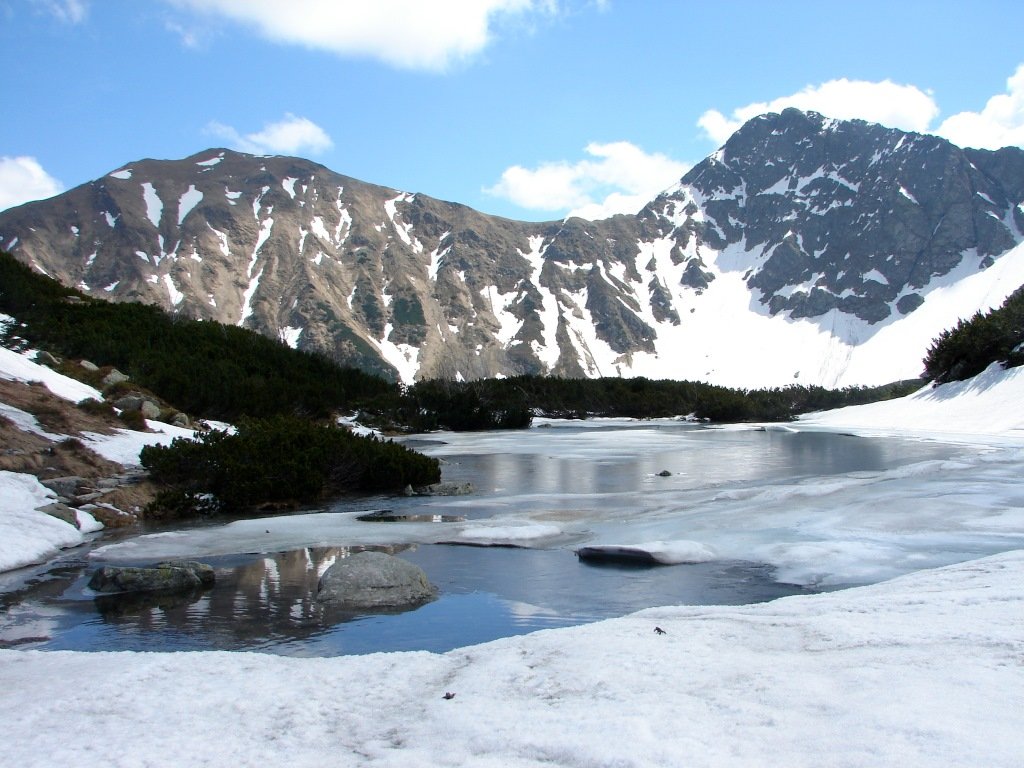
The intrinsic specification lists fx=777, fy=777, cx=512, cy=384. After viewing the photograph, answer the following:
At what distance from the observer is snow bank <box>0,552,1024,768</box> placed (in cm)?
356

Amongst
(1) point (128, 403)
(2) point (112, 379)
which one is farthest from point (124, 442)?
(2) point (112, 379)

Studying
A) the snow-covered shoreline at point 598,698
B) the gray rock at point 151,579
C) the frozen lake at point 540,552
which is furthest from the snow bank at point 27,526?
the snow-covered shoreline at point 598,698

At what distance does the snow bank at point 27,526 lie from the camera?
32.8ft

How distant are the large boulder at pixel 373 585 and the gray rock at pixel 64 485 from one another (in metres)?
6.90

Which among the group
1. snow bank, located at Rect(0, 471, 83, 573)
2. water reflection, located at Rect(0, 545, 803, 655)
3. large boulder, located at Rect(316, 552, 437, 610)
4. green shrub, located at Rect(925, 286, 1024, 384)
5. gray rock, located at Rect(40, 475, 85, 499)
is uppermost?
green shrub, located at Rect(925, 286, 1024, 384)

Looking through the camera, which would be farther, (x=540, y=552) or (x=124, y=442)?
(x=124, y=442)

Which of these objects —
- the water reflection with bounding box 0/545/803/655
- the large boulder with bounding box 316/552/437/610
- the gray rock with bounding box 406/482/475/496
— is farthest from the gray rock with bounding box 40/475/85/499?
the large boulder with bounding box 316/552/437/610

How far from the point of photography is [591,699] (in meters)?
4.33

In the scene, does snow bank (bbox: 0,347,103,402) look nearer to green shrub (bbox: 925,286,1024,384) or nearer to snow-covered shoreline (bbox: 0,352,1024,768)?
snow-covered shoreline (bbox: 0,352,1024,768)

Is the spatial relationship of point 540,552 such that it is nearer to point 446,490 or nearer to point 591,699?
point 591,699

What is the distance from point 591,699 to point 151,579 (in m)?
6.27

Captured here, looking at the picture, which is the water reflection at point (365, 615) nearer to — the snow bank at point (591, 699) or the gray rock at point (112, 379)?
the snow bank at point (591, 699)

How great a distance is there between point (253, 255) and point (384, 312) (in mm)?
37107

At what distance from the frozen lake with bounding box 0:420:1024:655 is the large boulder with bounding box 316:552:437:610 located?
0.88ft
